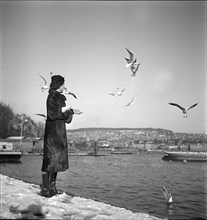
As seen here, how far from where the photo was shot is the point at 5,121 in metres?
75.2

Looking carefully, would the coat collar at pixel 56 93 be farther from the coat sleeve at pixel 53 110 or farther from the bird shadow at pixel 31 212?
Result: the bird shadow at pixel 31 212

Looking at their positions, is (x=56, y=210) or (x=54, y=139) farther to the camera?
(x=54, y=139)

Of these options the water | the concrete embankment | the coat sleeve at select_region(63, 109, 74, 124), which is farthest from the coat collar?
the water

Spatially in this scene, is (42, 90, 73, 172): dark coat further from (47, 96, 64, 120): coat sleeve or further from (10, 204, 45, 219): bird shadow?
(10, 204, 45, 219): bird shadow

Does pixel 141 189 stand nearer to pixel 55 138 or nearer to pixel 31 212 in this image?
pixel 55 138

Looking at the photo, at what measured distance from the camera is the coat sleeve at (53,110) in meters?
5.77

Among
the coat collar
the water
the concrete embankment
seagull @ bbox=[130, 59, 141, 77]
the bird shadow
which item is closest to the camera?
the bird shadow

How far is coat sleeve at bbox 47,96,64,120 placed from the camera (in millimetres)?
5773

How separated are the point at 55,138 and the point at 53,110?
0.60 m

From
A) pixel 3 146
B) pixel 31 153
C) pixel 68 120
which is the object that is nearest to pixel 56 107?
pixel 68 120

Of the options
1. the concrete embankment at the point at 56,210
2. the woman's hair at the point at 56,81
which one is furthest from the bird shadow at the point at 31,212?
the woman's hair at the point at 56,81

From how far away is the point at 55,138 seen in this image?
5855mm

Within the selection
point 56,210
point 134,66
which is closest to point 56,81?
point 56,210

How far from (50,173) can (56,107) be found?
1452 mm
